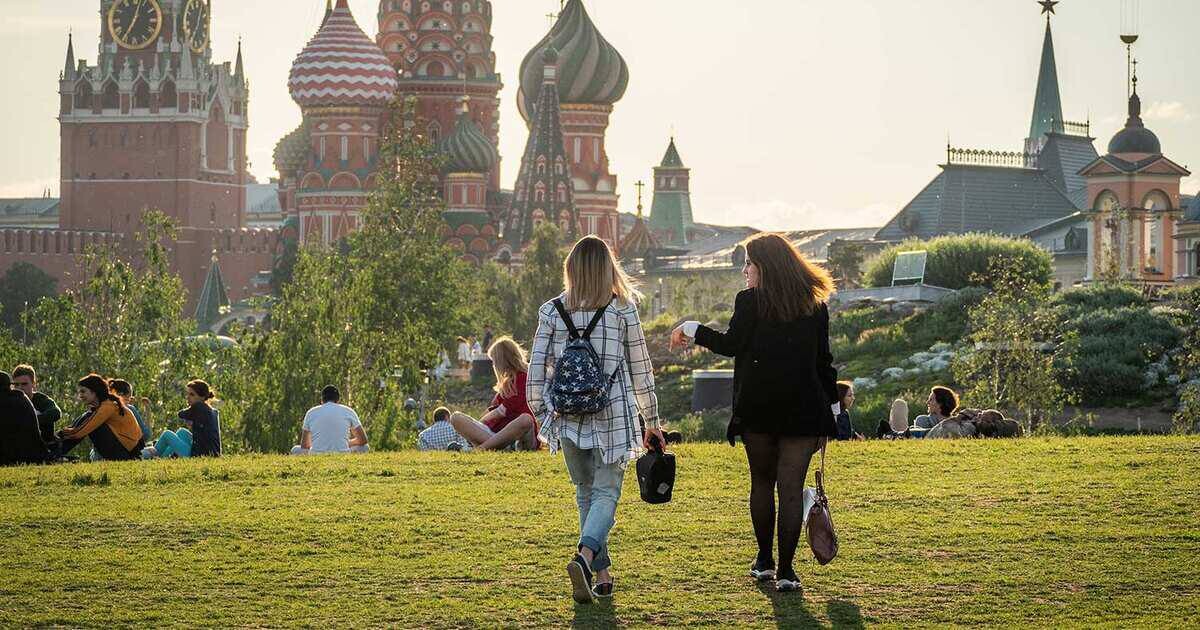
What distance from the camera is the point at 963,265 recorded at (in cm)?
4869

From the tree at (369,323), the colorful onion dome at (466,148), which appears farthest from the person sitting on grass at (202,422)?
the colorful onion dome at (466,148)

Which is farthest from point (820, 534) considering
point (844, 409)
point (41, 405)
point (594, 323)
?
point (41, 405)

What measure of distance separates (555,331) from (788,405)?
103 centimetres

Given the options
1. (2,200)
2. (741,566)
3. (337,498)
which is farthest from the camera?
(2,200)

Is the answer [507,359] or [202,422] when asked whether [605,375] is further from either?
[202,422]

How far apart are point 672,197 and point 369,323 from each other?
399 feet

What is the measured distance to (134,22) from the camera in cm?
11881

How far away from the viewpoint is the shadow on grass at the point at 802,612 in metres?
8.39

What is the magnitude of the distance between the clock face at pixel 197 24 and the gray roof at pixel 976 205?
52806 millimetres

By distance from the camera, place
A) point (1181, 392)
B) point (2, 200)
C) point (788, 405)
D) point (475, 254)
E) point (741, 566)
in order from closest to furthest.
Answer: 1. point (788, 405)
2. point (741, 566)
3. point (1181, 392)
4. point (475, 254)
5. point (2, 200)

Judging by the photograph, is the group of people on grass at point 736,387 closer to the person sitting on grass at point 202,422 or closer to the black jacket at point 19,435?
the black jacket at point 19,435

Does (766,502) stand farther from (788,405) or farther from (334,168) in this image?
(334,168)

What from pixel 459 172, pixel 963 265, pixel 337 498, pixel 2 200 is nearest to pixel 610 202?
pixel 459 172

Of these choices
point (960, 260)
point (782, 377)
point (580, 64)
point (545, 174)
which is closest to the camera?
point (782, 377)
